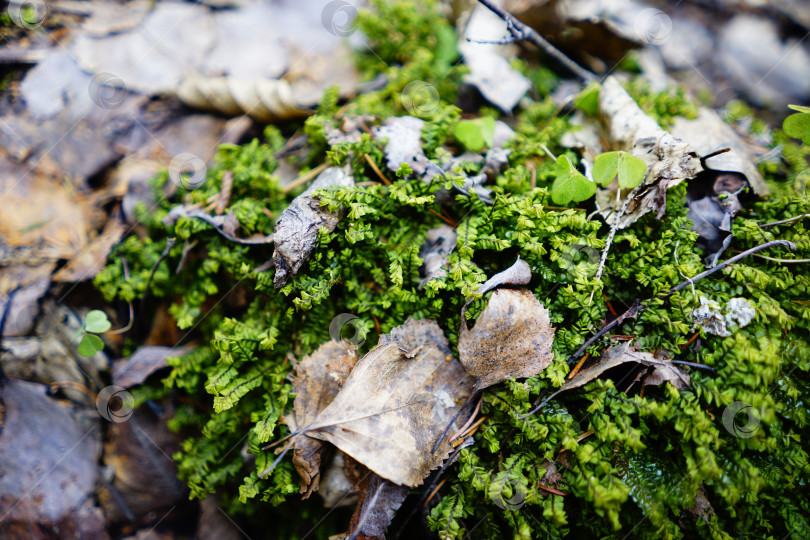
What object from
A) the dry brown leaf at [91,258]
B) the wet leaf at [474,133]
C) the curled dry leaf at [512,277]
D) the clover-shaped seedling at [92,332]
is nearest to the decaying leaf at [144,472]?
the clover-shaped seedling at [92,332]

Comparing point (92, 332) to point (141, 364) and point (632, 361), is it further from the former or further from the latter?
point (632, 361)

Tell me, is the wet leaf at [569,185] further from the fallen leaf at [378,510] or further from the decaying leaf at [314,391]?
the fallen leaf at [378,510]

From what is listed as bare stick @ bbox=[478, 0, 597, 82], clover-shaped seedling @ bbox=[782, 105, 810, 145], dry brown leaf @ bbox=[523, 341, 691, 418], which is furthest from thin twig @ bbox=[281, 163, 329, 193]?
clover-shaped seedling @ bbox=[782, 105, 810, 145]

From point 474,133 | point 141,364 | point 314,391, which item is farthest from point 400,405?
point 141,364

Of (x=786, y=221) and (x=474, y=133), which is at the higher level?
(x=786, y=221)

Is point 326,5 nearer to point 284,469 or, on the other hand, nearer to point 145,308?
point 145,308

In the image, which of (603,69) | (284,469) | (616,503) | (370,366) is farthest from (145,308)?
(603,69)
